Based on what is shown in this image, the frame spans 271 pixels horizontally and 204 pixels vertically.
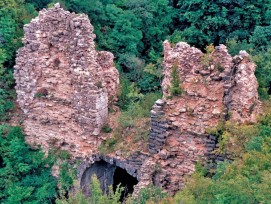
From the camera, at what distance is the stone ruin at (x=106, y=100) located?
Answer: 1058 centimetres

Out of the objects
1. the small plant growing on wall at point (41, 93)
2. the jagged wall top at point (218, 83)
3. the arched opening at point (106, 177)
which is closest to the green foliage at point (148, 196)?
the arched opening at point (106, 177)

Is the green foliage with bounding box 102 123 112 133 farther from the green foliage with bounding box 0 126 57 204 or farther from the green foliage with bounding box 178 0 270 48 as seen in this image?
the green foliage with bounding box 178 0 270 48

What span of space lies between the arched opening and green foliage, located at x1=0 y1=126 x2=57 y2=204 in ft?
3.00

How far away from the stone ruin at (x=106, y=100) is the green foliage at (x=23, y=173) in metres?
0.58

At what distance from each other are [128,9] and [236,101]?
13.0 metres

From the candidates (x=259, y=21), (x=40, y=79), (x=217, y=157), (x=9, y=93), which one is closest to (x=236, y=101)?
(x=217, y=157)

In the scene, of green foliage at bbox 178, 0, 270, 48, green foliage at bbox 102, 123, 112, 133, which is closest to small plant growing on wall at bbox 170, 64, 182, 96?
green foliage at bbox 102, 123, 112, 133

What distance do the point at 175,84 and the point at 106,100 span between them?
7.17 ft

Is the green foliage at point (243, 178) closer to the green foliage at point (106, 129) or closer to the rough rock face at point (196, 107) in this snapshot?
the rough rock face at point (196, 107)

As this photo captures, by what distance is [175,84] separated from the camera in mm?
10969

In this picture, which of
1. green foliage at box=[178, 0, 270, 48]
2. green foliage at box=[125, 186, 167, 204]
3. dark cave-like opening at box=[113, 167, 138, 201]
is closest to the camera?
green foliage at box=[125, 186, 167, 204]

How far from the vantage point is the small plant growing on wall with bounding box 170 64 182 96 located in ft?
35.8

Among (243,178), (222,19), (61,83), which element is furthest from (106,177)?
(222,19)

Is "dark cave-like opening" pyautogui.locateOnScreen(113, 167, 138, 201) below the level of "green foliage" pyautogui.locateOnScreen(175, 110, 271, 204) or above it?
below
